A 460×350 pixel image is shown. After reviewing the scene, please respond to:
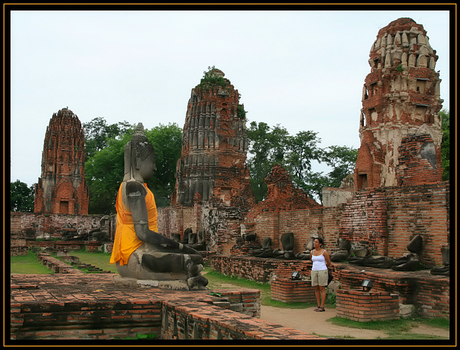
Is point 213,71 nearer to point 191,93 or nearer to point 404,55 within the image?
point 191,93

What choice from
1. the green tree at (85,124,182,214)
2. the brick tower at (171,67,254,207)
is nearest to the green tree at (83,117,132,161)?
the green tree at (85,124,182,214)

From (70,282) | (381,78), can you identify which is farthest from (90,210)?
(70,282)

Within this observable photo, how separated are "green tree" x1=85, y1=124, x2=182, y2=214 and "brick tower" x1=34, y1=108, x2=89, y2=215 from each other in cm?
308

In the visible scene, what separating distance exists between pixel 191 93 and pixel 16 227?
42.7ft

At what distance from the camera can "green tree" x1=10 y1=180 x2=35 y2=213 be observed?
131 feet

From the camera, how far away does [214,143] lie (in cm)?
2936

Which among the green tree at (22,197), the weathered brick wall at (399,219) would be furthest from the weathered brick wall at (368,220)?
the green tree at (22,197)

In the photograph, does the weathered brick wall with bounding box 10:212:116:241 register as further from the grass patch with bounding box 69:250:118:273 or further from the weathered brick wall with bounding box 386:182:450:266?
the weathered brick wall with bounding box 386:182:450:266

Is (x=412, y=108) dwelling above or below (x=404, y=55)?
below

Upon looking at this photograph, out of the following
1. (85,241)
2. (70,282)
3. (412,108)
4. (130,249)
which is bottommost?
(85,241)

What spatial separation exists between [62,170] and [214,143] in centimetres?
1237

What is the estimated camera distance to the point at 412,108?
25.5 m

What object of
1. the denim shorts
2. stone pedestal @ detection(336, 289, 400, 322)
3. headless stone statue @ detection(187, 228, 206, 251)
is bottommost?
headless stone statue @ detection(187, 228, 206, 251)

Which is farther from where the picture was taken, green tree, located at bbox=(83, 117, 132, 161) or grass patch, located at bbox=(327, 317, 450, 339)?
green tree, located at bbox=(83, 117, 132, 161)
